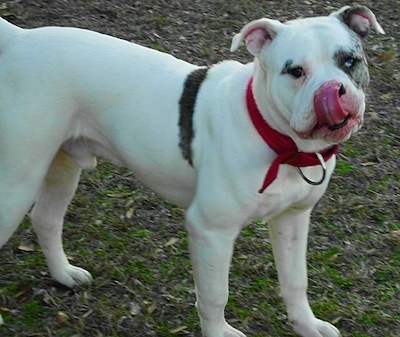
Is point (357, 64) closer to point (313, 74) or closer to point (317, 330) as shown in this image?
point (313, 74)

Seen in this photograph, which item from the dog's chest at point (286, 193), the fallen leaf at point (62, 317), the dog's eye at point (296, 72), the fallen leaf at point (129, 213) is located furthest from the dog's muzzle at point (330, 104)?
the fallen leaf at point (129, 213)

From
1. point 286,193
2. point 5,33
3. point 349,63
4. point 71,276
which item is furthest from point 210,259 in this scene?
point 5,33

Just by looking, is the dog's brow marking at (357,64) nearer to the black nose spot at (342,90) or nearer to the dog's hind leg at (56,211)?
the black nose spot at (342,90)

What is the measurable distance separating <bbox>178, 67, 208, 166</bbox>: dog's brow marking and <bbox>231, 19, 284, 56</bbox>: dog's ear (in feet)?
1.24

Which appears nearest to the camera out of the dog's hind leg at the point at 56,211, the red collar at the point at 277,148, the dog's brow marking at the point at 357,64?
the dog's brow marking at the point at 357,64

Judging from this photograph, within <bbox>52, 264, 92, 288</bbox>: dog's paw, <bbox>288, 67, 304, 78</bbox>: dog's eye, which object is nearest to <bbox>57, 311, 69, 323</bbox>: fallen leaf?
<bbox>52, 264, 92, 288</bbox>: dog's paw

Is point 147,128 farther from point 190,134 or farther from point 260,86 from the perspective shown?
point 260,86

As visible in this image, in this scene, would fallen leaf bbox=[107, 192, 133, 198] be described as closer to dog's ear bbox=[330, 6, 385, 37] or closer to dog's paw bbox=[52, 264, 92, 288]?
dog's paw bbox=[52, 264, 92, 288]

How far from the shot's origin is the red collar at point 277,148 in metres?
3.56

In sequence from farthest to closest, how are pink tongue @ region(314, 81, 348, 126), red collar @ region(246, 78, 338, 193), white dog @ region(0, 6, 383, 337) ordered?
1. red collar @ region(246, 78, 338, 193)
2. white dog @ region(0, 6, 383, 337)
3. pink tongue @ region(314, 81, 348, 126)

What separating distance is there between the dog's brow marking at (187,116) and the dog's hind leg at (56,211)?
28.7 inches

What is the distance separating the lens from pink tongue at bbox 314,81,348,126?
3.14 metres

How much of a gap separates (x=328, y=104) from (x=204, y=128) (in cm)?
74

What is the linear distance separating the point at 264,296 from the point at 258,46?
1.57 metres
